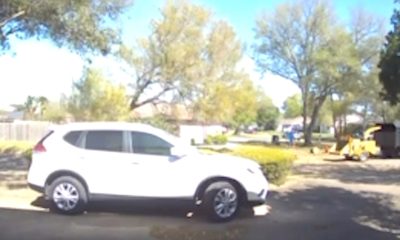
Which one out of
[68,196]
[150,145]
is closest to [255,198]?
[150,145]

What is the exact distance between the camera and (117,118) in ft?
111

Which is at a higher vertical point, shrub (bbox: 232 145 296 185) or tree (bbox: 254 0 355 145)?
tree (bbox: 254 0 355 145)

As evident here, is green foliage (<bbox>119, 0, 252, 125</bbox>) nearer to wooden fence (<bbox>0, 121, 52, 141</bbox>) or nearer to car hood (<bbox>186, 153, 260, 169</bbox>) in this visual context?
wooden fence (<bbox>0, 121, 52, 141</bbox>)

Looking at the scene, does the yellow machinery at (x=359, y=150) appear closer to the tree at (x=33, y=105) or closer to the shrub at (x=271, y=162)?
the shrub at (x=271, y=162)

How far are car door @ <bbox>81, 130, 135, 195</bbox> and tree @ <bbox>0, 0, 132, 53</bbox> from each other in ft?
18.0

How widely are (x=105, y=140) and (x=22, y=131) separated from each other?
3747cm

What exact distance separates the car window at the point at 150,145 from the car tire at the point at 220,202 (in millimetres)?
1048

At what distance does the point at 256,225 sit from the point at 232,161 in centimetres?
123

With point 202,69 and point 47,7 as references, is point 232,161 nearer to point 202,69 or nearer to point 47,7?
point 47,7

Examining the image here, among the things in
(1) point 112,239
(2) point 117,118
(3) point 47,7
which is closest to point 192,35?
(2) point 117,118

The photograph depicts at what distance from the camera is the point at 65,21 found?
602 inches

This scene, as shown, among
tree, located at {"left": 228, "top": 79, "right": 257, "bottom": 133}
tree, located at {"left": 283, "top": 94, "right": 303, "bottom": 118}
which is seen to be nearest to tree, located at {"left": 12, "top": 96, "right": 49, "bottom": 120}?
tree, located at {"left": 228, "top": 79, "right": 257, "bottom": 133}

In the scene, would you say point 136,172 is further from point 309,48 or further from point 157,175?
point 309,48

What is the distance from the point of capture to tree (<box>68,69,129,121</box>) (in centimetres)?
3538
